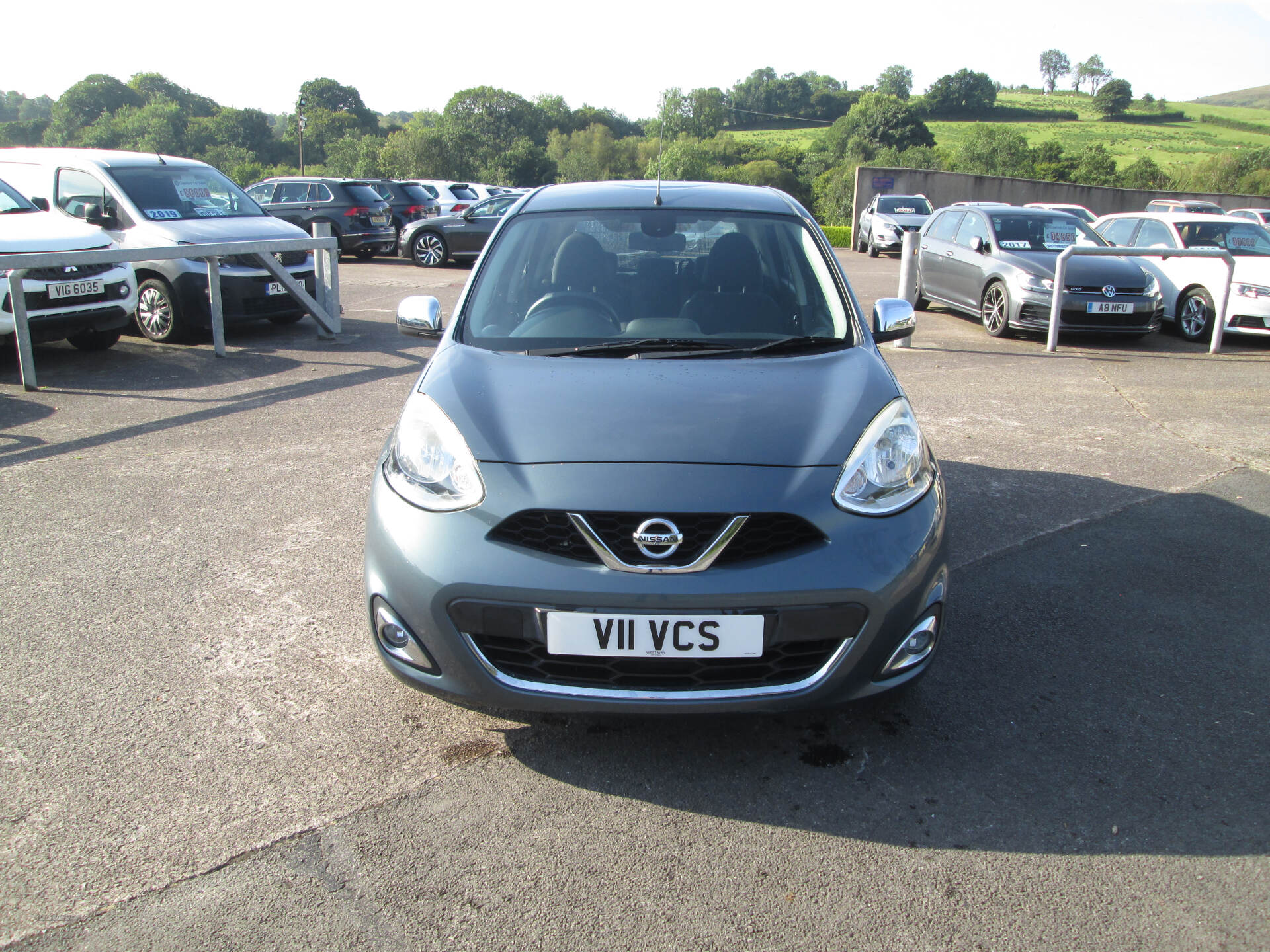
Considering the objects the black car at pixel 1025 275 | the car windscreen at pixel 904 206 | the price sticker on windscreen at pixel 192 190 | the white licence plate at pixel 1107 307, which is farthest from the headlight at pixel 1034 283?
the car windscreen at pixel 904 206

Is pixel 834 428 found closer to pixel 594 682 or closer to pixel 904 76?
pixel 594 682

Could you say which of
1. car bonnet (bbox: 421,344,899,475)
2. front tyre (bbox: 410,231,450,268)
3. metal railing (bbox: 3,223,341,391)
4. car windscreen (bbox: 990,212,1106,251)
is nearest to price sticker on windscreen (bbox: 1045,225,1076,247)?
car windscreen (bbox: 990,212,1106,251)

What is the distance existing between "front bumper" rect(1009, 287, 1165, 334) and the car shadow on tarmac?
282 inches

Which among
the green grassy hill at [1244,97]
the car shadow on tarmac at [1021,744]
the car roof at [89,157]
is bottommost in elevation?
the car shadow on tarmac at [1021,744]

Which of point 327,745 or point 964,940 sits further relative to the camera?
point 327,745

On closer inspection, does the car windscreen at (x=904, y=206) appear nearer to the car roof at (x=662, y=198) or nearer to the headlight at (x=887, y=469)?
the car roof at (x=662, y=198)

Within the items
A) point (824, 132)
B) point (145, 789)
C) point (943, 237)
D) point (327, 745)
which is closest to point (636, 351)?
point (327, 745)

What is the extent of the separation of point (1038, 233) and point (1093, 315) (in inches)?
55.9

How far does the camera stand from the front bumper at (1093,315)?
34.0 ft

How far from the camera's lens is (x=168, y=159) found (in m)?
10.0

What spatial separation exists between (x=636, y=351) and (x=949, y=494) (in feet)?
8.15

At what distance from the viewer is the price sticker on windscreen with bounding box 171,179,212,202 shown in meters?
9.78

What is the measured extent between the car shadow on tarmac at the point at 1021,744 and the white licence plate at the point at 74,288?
23.4 ft

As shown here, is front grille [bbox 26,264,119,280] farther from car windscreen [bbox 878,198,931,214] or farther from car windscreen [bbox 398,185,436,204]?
car windscreen [bbox 878,198,931,214]
